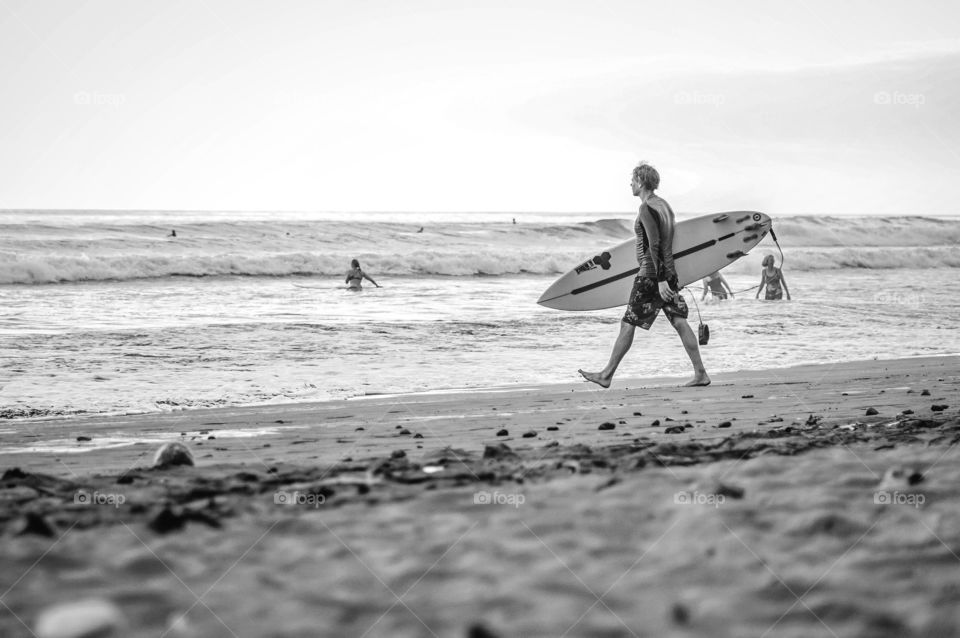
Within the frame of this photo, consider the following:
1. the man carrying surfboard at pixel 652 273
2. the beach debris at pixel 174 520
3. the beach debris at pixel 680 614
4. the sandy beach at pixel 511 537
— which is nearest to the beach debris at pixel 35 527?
the sandy beach at pixel 511 537

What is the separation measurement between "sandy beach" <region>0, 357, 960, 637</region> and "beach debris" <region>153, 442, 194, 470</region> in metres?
0.10

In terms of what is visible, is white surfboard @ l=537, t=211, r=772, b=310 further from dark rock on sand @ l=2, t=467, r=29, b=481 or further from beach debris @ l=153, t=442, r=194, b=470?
dark rock on sand @ l=2, t=467, r=29, b=481

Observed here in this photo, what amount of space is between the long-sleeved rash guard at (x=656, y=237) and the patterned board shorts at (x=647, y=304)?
74mm

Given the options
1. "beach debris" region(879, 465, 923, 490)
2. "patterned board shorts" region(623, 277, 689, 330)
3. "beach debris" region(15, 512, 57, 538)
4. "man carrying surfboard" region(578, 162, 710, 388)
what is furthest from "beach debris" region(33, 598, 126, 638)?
"patterned board shorts" region(623, 277, 689, 330)

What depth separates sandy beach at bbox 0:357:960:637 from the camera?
77.9 inches

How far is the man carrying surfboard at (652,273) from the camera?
722 centimetres

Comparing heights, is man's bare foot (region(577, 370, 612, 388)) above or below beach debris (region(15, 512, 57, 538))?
below

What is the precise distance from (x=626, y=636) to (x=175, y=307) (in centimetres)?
1630

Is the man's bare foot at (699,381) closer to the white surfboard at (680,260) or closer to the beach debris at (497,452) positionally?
the white surfboard at (680,260)

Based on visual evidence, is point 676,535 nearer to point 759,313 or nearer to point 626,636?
point 626,636

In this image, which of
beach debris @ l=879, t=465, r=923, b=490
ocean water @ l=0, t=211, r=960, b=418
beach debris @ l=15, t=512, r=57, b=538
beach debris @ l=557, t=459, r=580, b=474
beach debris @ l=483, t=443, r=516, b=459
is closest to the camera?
beach debris @ l=15, t=512, r=57, b=538

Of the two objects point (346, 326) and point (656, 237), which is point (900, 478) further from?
point (346, 326)

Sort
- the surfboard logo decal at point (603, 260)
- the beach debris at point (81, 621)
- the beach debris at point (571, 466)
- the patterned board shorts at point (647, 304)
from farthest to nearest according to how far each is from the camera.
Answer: the surfboard logo decal at point (603, 260)
the patterned board shorts at point (647, 304)
the beach debris at point (571, 466)
the beach debris at point (81, 621)

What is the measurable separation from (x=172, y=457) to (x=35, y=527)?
137 centimetres
